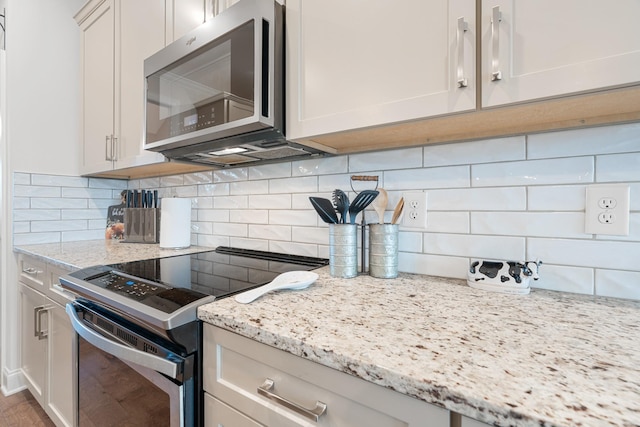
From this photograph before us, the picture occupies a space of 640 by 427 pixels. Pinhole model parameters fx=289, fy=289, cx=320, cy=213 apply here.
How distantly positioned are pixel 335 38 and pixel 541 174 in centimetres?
70

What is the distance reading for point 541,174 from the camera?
82cm

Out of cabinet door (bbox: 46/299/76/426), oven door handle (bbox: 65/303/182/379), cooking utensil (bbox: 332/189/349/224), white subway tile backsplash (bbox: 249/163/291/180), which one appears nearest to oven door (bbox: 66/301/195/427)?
oven door handle (bbox: 65/303/182/379)

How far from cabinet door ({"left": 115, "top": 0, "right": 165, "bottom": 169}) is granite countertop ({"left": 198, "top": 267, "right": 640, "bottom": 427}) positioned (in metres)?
1.19

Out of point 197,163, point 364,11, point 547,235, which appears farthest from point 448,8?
point 197,163

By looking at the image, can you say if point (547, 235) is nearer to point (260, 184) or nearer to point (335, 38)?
point (335, 38)

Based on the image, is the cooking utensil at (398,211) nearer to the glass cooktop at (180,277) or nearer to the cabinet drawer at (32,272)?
the glass cooktop at (180,277)

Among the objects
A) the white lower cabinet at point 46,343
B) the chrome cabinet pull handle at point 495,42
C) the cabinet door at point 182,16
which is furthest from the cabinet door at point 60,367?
the chrome cabinet pull handle at point 495,42

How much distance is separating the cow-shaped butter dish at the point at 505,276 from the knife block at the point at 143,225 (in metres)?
1.76

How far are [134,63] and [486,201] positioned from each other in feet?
5.68

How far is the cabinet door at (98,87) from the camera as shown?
1649 mm

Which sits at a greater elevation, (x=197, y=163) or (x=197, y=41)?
(x=197, y=41)

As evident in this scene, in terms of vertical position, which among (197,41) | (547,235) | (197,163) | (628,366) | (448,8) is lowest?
(628,366)

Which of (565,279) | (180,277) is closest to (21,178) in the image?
(180,277)

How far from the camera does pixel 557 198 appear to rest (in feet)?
2.61
